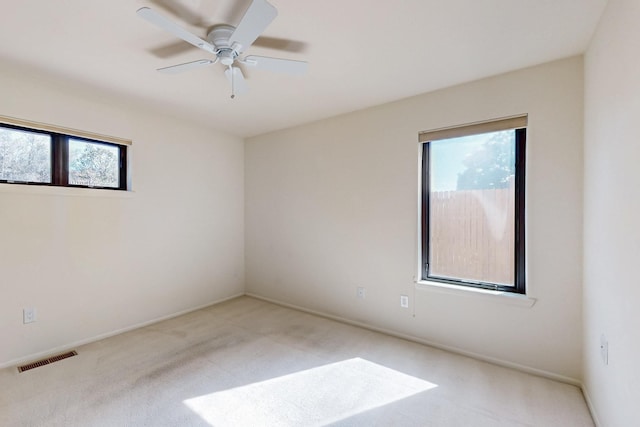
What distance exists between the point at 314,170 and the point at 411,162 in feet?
4.02

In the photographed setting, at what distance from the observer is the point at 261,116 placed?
3375 mm

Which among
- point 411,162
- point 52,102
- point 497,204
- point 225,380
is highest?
point 52,102

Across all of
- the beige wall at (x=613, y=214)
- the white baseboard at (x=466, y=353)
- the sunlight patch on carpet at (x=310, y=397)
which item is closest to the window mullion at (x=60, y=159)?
the sunlight patch on carpet at (x=310, y=397)

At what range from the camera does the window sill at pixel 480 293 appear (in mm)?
2244

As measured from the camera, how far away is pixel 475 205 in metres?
2.54

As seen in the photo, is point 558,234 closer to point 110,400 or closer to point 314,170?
point 314,170

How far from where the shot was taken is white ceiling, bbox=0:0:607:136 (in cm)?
158

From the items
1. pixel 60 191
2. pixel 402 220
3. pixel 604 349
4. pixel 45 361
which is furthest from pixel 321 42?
pixel 45 361

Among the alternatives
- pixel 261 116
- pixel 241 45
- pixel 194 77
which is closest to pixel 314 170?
pixel 261 116

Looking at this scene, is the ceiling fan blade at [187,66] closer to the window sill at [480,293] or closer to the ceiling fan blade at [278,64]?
the ceiling fan blade at [278,64]

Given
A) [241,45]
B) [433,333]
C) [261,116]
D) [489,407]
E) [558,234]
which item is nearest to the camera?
[241,45]

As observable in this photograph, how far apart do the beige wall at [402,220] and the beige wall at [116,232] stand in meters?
0.55

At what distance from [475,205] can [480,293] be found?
77 centimetres

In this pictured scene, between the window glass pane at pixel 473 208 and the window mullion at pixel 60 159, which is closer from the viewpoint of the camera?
the window glass pane at pixel 473 208
